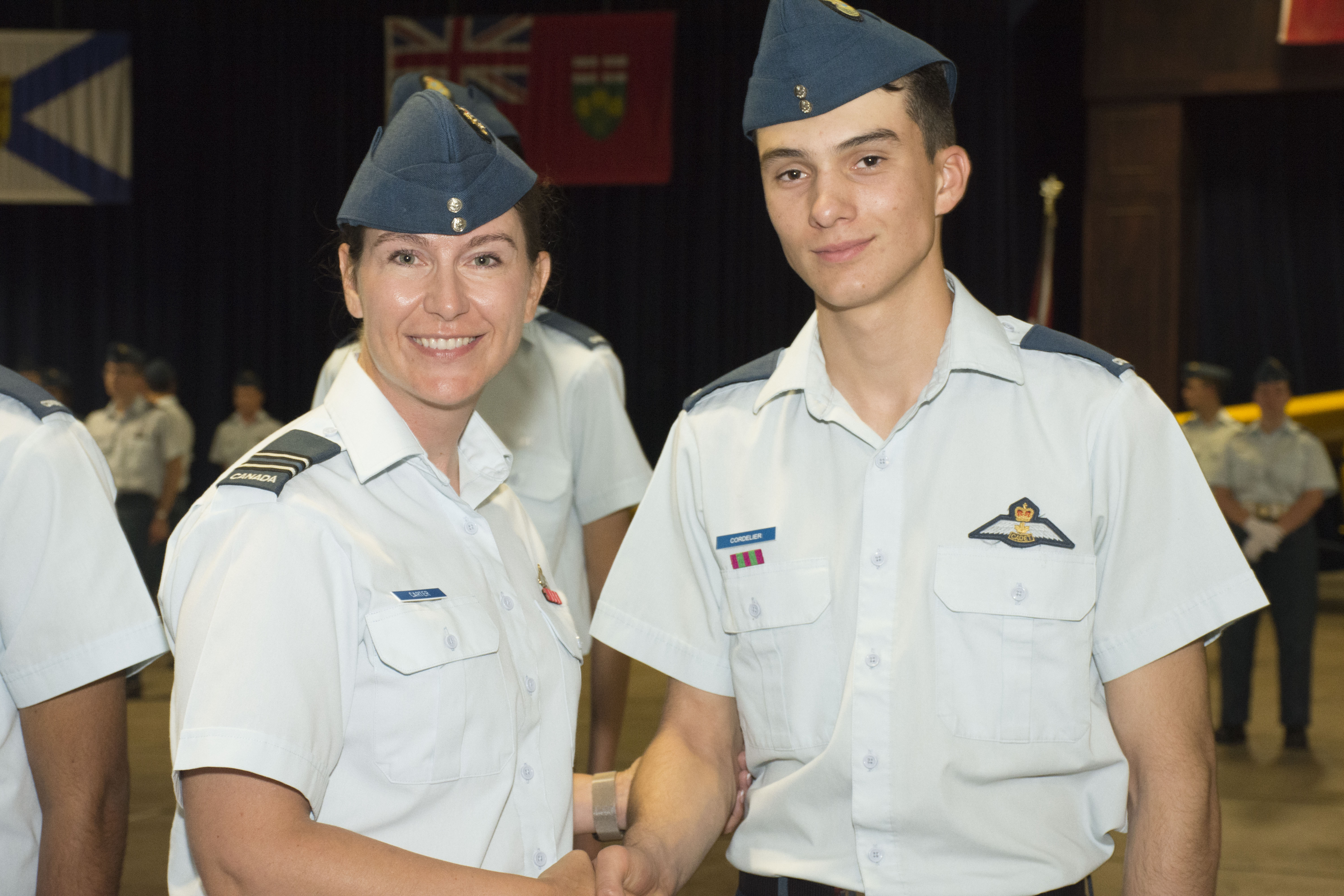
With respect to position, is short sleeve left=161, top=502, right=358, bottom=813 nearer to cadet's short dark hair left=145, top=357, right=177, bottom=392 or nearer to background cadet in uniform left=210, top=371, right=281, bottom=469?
cadet's short dark hair left=145, top=357, right=177, bottom=392

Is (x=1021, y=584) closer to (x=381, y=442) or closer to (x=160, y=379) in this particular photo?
(x=381, y=442)

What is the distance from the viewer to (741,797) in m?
1.50

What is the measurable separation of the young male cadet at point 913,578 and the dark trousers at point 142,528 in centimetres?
554

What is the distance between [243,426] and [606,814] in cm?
745

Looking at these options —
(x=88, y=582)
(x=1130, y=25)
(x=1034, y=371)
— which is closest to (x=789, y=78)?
(x=1034, y=371)

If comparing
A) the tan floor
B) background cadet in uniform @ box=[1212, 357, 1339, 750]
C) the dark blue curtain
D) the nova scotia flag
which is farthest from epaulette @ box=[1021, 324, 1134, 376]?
the nova scotia flag

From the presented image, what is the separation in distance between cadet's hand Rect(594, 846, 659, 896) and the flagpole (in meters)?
7.05

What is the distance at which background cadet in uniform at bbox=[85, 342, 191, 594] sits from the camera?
6.44 metres

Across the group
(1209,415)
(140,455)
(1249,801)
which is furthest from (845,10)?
(140,455)

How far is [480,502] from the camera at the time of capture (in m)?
1.41

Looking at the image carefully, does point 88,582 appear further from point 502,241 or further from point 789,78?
point 789,78

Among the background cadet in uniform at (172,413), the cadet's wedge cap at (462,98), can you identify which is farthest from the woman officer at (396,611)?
the background cadet in uniform at (172,413)

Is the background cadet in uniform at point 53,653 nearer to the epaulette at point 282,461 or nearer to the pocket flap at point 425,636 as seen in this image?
the epaulette at point 282,461

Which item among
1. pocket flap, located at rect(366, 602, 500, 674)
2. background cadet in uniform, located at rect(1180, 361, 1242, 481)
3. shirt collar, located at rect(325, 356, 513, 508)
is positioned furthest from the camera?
background cadet in uniform, located at rect(1180, 361, 1242, 481)
